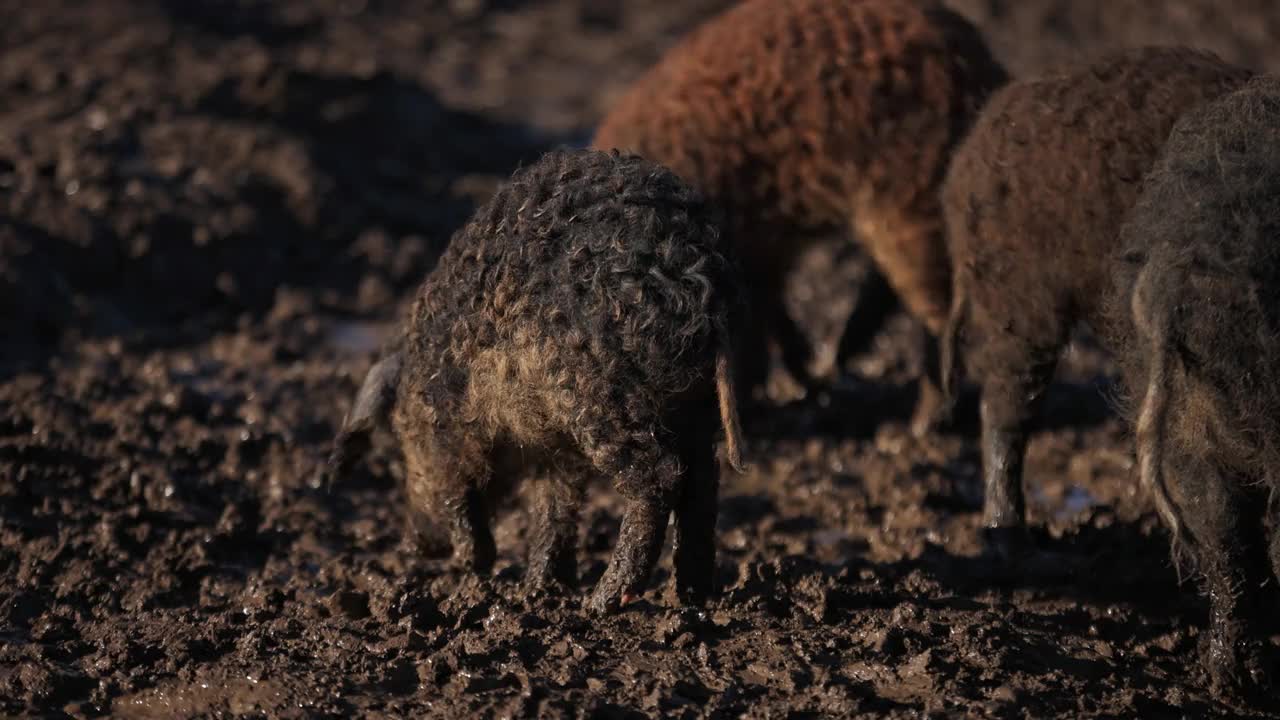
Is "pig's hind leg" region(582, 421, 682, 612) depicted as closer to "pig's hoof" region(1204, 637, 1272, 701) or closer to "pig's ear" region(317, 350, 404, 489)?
"pig's ear" region(317, 350, 404, 489)

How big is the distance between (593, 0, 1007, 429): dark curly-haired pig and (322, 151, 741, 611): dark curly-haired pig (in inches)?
75.8

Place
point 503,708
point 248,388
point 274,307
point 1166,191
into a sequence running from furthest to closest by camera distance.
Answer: point 274,307
point 248,388
point 1166,191
point 503,708

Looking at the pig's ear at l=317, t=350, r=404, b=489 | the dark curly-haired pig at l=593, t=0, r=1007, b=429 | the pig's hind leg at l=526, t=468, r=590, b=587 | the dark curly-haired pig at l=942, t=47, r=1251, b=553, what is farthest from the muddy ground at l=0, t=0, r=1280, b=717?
the dark curly-haired pig at l=593, t=0, r=1007, b=429

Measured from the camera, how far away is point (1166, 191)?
202 inches

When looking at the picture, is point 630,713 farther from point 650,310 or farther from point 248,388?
point 248,388

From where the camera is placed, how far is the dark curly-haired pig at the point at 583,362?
5180mm

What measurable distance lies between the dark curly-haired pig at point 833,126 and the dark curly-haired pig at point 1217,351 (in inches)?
80.4

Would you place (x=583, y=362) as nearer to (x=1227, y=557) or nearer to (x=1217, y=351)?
(x=1217, y=351)

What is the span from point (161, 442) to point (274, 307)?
6.39ft

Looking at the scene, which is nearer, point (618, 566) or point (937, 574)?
point (618, 566)

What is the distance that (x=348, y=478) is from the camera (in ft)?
23.5

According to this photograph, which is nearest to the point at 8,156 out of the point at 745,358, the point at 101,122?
the point at 101,122

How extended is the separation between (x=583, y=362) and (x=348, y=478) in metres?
2.28

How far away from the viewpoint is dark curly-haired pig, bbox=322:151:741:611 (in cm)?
518
